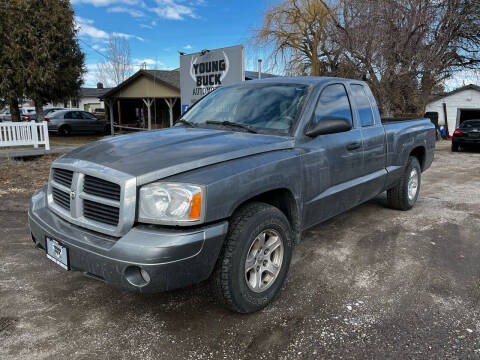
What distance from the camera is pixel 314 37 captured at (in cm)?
2398

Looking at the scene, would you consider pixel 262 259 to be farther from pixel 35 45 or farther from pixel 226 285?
A: pixel 35 45

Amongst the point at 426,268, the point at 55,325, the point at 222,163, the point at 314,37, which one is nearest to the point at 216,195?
the point at 222,163

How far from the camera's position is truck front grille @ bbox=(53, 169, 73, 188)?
2.83 metres

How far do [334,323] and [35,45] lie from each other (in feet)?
58.6

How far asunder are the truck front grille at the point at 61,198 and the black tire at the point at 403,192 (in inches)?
176

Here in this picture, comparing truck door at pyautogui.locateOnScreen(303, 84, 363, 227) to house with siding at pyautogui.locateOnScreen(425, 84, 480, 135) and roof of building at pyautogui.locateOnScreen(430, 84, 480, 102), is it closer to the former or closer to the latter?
house with siding at pyautogui.locateOnScreen(425, 84, 480, 135)

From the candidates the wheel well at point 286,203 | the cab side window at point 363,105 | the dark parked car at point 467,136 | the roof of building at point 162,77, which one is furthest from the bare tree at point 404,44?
the wheel well at point 286,203

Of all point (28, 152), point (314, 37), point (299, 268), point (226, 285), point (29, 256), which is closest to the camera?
point (226, 285)

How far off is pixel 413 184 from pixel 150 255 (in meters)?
4.89

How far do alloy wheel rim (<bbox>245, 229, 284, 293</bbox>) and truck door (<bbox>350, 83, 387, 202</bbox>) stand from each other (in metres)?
1.74

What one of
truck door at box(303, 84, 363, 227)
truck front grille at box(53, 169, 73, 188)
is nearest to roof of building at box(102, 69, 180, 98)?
truck door at box(303, 84, 363, 227)

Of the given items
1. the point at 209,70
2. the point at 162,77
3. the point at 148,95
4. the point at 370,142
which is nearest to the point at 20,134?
the point at 209,70

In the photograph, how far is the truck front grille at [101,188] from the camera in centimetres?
245

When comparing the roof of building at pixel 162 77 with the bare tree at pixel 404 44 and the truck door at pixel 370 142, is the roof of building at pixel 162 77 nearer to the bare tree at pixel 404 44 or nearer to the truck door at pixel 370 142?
the bare tree at pixel 404 44
